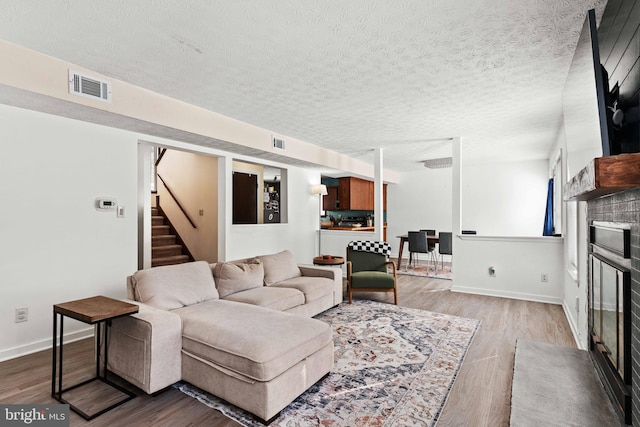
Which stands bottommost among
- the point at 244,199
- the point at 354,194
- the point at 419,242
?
the point at 419,242

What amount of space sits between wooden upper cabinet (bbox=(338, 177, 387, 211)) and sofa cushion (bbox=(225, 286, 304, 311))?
548 cm

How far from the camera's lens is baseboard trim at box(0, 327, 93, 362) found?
287cm

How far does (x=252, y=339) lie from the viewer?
211 cm

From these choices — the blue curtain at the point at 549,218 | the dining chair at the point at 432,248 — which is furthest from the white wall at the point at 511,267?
the dining chair at the point at 432,248

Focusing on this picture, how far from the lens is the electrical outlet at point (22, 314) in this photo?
115 inches

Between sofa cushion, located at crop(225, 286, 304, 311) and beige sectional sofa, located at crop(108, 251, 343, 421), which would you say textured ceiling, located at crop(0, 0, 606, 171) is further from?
sofa cushion, located at crop(225, 286, 304, 311)

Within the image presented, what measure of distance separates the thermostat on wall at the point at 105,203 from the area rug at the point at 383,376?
6.97 feet

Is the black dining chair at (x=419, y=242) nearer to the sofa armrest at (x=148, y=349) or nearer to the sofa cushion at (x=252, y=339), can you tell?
the sofa cushion at (x=252, y=339)

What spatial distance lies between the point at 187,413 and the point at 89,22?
2.54m

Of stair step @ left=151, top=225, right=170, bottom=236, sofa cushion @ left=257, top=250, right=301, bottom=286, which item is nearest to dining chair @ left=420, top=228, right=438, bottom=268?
sofa cushion @ left=257, top=250, right=301, bottom=286

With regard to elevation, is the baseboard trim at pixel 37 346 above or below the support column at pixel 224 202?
below

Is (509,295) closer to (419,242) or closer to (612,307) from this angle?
(419,242)

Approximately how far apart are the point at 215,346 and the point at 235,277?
4.37ft

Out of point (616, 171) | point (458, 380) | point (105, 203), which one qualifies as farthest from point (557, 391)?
point (105, 203)
